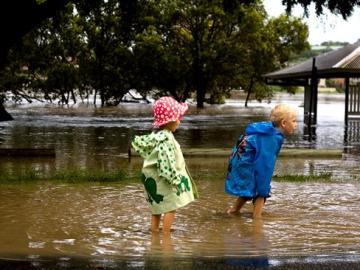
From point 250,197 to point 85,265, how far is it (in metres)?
2.48

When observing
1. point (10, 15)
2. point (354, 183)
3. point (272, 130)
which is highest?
point (10, 15)

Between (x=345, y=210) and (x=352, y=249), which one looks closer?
(x=352, y=249)

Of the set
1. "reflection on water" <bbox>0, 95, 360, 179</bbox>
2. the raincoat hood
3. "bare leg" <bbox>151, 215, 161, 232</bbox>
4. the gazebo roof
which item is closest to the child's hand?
"bare leg" <bbox>151, 215, 161, 232</bbox>

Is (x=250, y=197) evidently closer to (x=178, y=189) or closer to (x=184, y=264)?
(x=178, y=189)

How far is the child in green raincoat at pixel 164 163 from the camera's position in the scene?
6.13 metres

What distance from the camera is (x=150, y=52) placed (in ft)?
130

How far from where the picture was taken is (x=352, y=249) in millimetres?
5691

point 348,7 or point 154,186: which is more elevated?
point 348,7

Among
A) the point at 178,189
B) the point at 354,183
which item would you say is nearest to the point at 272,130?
the point at 178,189

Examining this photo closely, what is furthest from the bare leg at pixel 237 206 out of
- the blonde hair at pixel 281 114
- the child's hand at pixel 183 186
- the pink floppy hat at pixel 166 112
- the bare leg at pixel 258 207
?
the pink floppy hat at pixel 166 112

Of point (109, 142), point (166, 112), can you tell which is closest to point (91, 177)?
point (166, 112)

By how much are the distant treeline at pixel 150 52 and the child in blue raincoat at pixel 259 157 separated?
1237 inches

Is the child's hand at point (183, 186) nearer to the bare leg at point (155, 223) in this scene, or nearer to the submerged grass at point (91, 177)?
the bare leg at point (155, 223)

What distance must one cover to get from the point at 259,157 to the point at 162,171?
120 centimetres
